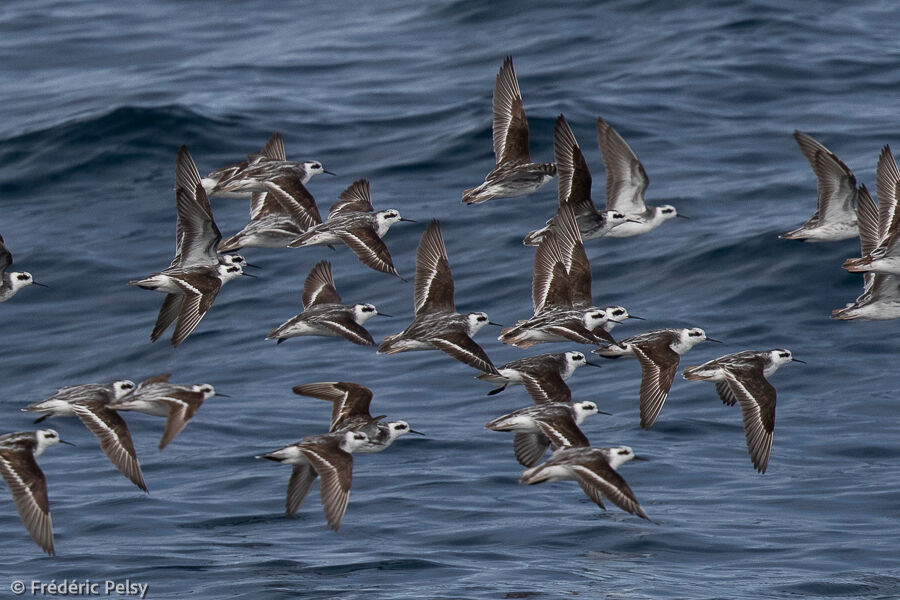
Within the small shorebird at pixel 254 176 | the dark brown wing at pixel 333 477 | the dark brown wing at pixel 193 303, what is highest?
the small shorebird at pixel 254 176

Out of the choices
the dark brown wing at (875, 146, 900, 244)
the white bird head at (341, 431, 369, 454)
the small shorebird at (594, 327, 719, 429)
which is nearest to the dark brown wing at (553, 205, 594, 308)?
the small shorebird at (594, 327, 719, 429)

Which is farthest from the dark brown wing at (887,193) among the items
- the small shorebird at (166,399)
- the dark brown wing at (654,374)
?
the small shorebird at (166,399)

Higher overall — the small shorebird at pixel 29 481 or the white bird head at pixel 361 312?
the white bird head at pixel 361 312

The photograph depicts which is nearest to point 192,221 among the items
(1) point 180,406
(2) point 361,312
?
(2) point 361,312

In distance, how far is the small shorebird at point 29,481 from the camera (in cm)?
1600

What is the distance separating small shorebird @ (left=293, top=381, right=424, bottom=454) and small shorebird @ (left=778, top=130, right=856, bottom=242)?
5432 mm

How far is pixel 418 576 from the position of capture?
2114 centimetres

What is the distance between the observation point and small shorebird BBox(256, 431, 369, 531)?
53.2 ft

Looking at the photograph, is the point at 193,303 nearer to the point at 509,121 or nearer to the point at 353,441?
the point at 353,441

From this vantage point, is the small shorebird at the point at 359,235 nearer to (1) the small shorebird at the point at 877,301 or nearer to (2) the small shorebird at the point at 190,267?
(2) the small shorebird at the point at 190,267

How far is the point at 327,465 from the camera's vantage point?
16.8 m

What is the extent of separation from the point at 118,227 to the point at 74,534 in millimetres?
10396

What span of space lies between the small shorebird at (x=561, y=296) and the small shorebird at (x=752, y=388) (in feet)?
4.44

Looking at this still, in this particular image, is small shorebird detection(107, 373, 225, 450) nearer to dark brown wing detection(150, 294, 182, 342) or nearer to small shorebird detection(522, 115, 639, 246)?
dark brown wing detection(150, 294, 182, 342)
